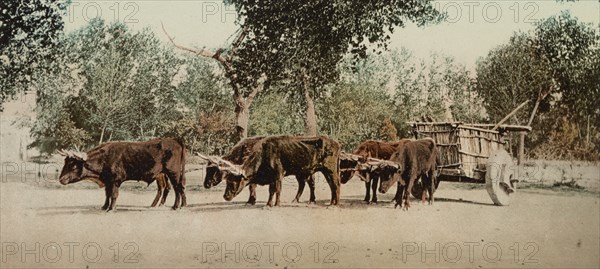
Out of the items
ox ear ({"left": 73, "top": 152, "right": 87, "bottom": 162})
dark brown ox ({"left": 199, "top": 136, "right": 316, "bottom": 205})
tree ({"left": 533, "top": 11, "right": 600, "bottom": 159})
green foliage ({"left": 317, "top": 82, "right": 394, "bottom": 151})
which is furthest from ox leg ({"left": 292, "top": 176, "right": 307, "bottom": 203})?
tree ({"left": 533, "top": 11, "right": 600, "bottom": 159})

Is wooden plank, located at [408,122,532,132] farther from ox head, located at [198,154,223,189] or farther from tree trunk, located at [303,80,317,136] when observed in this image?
ox head, located at [198,154,223,189]

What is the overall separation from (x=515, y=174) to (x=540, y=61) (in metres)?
0.97

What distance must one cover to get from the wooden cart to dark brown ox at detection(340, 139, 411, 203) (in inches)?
10.4

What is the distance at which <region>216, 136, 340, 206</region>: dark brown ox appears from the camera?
188 inches

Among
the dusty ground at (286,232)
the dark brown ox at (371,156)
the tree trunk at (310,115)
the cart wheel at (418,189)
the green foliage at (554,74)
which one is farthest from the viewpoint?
the cart wheel at (418,189)

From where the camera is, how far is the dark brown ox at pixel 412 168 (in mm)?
4891

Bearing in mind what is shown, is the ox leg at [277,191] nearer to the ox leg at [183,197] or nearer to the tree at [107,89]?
the ox leg at [183,197]

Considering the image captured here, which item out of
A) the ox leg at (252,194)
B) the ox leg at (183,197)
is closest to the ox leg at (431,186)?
the ox leg at (252,194)

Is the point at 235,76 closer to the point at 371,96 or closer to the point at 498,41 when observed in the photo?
the point at 371,96

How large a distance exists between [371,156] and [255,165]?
1.00 m

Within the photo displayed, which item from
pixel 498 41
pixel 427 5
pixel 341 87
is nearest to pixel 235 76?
pixel 341 87

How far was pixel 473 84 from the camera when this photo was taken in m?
4.70

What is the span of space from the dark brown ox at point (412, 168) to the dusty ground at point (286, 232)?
0.22 metres

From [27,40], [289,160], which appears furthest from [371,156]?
[27,40]
